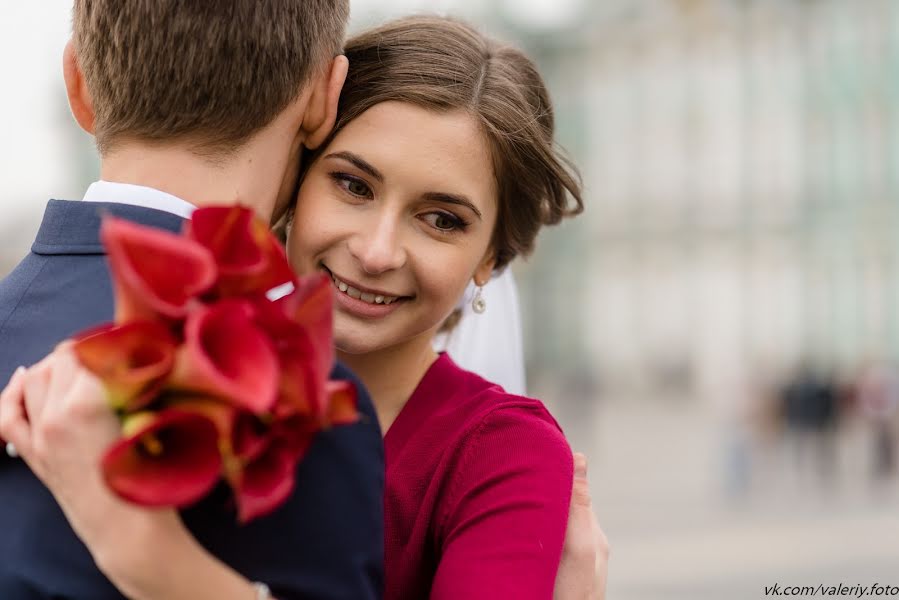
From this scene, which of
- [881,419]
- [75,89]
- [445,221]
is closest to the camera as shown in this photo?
[75,89]

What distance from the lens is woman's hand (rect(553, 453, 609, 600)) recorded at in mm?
2252

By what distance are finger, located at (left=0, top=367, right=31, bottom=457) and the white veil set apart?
1819 millimetres

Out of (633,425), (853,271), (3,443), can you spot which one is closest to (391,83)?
(3,443)

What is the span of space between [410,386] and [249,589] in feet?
3.59

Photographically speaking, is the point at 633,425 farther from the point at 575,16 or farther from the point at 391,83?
the point at 391,83

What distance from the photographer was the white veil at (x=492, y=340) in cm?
332

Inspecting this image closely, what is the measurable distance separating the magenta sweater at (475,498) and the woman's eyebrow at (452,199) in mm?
354

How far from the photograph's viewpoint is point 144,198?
1.68 metres

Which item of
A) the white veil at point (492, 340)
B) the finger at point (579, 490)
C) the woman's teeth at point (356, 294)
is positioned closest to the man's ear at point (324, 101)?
the woman's teeth at point (356, 294)

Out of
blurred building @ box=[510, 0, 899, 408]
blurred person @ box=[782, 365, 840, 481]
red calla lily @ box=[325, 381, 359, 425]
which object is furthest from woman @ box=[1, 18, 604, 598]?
blurred building @ box=[510, 0, 899, 408]

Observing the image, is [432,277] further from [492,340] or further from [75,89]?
[492,340]

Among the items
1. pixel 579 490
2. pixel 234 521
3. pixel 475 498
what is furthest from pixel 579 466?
pixel 234 521

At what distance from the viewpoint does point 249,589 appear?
1502mm

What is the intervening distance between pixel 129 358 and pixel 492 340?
6.90 feet
